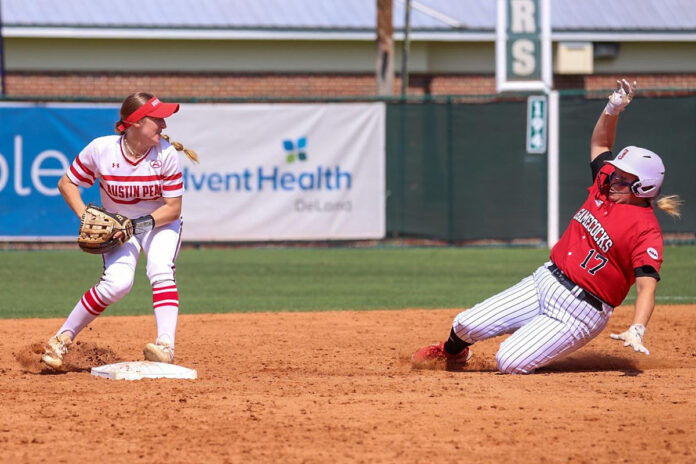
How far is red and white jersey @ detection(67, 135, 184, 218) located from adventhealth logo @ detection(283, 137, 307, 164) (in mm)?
8031

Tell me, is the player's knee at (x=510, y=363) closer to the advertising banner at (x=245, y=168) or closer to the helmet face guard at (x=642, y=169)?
the helmet face guard at (x=642, y=169)

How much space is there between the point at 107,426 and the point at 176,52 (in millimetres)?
15832

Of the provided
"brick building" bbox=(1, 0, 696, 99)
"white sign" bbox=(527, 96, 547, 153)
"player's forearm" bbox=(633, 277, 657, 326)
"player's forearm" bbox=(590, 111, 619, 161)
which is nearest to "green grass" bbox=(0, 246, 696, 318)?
"white sign" bbox=(527, 96, 547, 153)

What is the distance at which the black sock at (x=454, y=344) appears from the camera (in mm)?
6648

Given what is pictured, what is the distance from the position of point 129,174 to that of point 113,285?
63 centimetres

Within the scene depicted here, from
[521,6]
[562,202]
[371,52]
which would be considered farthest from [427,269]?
[371,52]

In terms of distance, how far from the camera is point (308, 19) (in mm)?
20375

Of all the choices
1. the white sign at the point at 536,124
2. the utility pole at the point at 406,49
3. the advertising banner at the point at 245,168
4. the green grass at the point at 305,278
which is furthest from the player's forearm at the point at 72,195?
the utility pole at the point at 406,49

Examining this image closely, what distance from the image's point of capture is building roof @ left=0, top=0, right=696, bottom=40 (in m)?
19.4

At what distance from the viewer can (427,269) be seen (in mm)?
12852

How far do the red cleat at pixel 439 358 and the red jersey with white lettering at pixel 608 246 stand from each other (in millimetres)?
887

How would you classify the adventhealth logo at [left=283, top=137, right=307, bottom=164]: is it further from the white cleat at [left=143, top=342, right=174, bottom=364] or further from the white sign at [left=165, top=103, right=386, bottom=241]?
the white cleat at [left=143, top=342, right=174, bottom=364]

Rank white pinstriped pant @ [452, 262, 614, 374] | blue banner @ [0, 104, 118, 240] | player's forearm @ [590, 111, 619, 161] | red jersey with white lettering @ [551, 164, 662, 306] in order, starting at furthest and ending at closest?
blue banner @ [0, 104, 118, 240] → player's forearm @ [590, 111, 619, 161] → white pinstriped pant @ [452, 262, 614, 374] → red jersey with white lettering @ [551, 164, 662, 306]

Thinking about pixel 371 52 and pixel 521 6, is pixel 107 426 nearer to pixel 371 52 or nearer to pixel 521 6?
pixel 521 6
